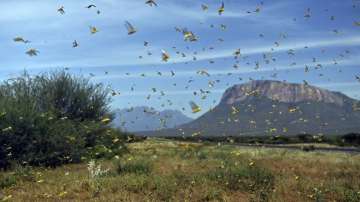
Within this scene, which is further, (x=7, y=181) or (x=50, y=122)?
(x=50, y=122)

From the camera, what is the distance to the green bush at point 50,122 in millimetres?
35625

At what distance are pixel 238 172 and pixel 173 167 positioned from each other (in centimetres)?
732

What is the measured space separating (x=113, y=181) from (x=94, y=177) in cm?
192

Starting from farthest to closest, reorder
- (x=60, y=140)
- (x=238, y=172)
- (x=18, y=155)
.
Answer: (x=60, y=140) < (x=18, y=155) < (x=238, y=172)

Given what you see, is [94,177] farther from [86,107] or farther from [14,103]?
[86,107]

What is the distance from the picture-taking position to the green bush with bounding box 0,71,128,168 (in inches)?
1403

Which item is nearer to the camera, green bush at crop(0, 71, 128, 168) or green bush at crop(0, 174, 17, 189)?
green bush at crop(0, 174, 17, 189)

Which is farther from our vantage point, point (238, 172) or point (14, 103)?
point (14, 103)

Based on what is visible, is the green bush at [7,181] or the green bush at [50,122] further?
the green bush at [50,122]

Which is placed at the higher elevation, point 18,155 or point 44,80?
point 44,80

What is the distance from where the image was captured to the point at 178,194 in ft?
65.3

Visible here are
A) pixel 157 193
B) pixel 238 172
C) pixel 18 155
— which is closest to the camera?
pixel 157 193

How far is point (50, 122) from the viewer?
129 feet

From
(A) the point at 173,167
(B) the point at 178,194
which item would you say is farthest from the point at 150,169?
(B) the point at 178,194
